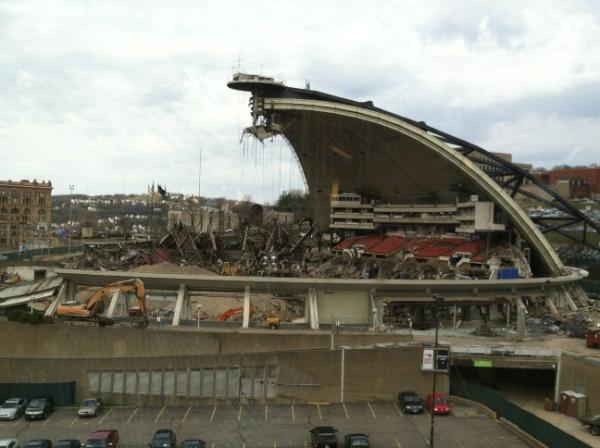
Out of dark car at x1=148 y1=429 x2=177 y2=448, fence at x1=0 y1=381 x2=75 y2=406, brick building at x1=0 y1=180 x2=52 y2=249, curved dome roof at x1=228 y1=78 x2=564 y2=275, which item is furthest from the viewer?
brick building at x1=0 y1=180 x2=52 y2=249

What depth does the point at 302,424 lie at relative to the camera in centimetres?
2100

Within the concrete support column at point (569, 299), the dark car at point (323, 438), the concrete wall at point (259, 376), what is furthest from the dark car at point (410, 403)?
the concrete support column at point (569, 299)

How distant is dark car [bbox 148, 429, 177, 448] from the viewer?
18.1 metres

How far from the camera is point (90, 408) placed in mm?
22234

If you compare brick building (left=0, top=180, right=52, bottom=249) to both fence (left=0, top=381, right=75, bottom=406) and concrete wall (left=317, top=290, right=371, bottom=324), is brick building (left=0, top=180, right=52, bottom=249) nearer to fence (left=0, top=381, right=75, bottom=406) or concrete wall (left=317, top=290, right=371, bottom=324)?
concrete wall (left=317, top=290, right=371, bottom=324)

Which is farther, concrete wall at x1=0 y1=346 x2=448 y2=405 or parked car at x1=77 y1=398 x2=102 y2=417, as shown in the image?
concrete wall at x1=0 y1=346 x2=448 y2=405

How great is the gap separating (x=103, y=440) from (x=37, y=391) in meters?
7.33

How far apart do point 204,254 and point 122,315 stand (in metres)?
17.8

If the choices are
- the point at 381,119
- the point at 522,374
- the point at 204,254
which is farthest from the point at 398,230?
the point at 522,374

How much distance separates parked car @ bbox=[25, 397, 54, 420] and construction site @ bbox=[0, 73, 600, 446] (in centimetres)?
127

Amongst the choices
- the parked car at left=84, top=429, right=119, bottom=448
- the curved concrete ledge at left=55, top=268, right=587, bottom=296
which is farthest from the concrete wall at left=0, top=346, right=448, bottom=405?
the curved concrete ledge at left=55, top=268, right=587, bottom=296

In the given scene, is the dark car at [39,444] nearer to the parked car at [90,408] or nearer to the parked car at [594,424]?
the parked car at [90,408]

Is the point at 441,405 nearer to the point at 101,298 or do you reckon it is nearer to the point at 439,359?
the point at 439,359

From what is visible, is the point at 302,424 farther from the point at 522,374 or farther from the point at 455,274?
the point at 455,274
